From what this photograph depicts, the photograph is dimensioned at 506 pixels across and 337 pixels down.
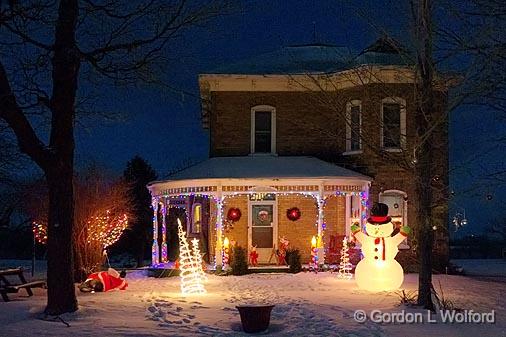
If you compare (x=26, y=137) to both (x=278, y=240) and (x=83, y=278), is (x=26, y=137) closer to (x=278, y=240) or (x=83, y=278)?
(x=83, y=278)

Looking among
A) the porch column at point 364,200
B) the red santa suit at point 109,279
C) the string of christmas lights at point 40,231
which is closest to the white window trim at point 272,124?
the porch column at point 364,200

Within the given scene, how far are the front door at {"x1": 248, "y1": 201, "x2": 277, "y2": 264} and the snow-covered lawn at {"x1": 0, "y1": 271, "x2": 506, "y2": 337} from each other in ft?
16.0

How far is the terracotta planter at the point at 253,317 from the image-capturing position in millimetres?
11023

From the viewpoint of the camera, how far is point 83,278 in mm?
19297

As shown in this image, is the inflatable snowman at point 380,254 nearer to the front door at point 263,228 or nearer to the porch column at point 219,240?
the porch column at point 219,240

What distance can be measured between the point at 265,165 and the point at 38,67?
1093 centimetres

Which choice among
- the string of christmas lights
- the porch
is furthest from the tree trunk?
the porch

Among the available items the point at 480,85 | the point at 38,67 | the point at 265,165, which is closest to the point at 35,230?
the point at 265,165

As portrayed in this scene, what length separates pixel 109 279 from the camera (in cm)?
1681

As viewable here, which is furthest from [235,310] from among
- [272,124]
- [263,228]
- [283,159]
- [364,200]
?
[272,124]

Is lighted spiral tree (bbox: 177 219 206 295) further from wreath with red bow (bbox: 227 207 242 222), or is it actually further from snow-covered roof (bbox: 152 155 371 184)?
wreath with red bow (bbox: 227 207 242 222)

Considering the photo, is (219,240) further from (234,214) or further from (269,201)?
(269,201)

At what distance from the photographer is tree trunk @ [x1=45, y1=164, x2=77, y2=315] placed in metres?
12.7

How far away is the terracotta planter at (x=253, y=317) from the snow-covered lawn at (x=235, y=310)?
0.18 meters
